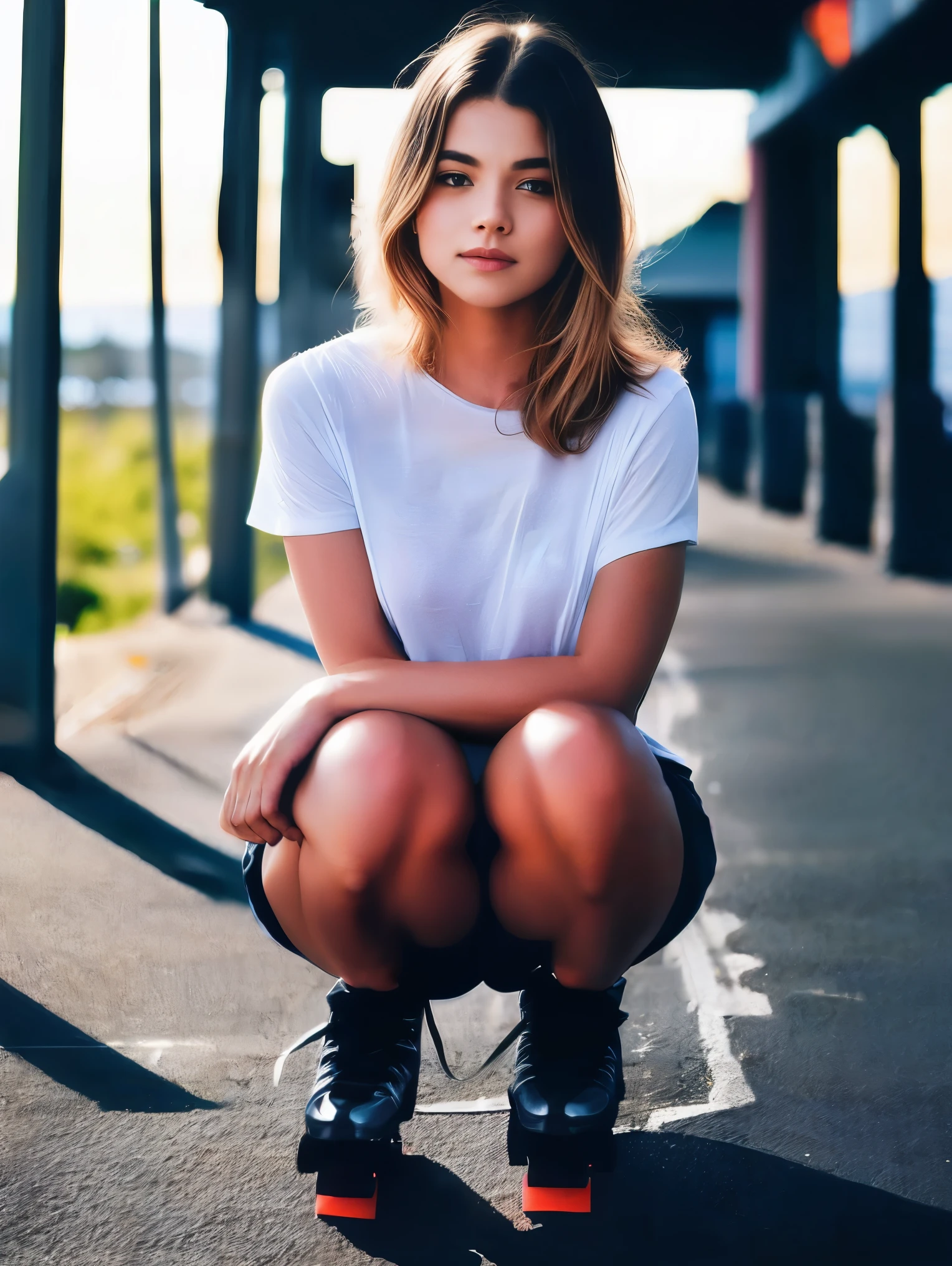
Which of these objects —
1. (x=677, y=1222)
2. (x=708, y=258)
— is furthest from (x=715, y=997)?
(x=708, y=258)

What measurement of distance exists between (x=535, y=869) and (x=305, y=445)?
2.02 ft

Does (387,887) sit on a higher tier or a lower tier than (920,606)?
higher

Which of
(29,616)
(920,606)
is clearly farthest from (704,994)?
(920,606)

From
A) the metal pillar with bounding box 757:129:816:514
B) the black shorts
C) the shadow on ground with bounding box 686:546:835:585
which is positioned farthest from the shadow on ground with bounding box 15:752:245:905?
the metal pillar with bounding box 757:129:816:514

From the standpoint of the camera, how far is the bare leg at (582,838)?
1.33 m

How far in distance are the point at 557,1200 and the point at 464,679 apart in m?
0.62

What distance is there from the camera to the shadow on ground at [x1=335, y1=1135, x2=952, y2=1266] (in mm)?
1390

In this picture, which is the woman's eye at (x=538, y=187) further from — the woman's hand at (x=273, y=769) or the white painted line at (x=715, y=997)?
the white painted line at (x=715, y=997)

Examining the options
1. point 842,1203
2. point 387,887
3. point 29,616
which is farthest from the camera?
point 29,616

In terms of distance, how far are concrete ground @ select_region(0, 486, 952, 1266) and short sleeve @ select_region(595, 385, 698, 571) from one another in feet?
2.57

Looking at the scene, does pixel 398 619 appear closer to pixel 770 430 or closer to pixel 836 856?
pixel 836 856

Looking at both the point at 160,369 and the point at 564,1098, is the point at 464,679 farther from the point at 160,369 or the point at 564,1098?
the point at 160,369

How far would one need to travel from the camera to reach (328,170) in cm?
803

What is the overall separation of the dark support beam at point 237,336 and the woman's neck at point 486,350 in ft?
15.0
